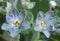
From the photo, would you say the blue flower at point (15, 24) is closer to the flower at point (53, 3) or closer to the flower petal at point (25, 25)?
the flower petal at point (25, 25)

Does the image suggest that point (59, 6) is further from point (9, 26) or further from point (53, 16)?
point (9, 26)

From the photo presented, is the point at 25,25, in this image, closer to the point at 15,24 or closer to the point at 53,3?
the point at 15,24

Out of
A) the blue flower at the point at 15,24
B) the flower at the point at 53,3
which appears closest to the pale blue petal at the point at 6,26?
the blue flower at the point at 15,24

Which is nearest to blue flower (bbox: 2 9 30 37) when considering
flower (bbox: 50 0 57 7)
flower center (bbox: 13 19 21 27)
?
flower center (bbox: 13 19 21 27)

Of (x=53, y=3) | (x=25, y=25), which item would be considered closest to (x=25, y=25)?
(x=25, y=25)

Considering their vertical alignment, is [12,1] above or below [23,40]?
above

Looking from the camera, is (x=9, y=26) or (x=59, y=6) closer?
(x=9, y=26)

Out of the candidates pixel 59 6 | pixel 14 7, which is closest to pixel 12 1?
pixel 14 7
